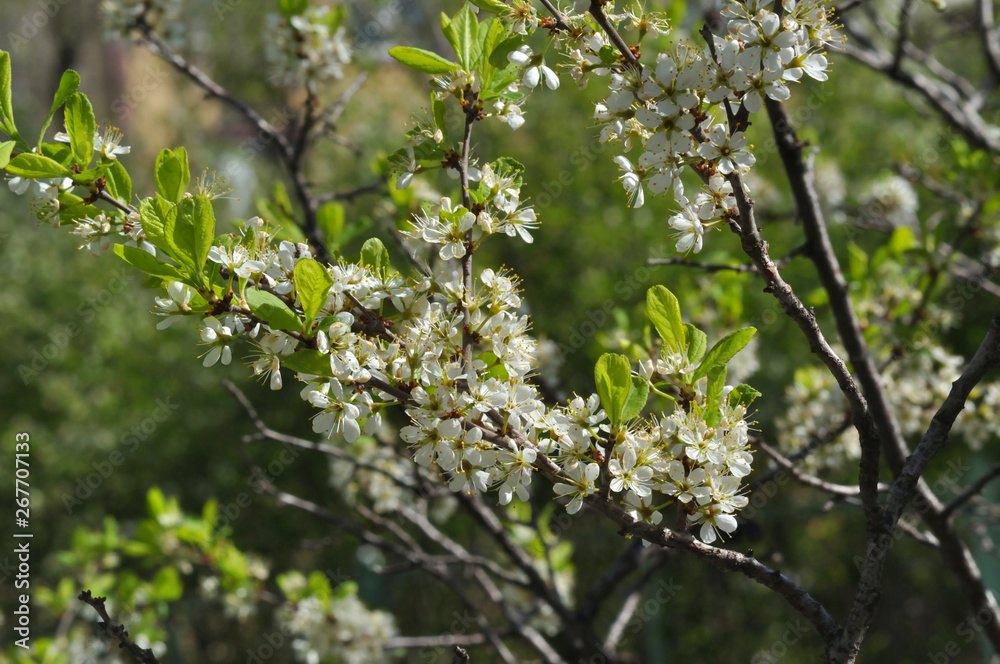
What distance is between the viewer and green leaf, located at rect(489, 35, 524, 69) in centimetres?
105

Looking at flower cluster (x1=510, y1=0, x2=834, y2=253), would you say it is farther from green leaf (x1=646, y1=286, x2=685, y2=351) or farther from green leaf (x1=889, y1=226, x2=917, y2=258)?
green leaf (x1=889, y1=226, x2=917, y2=258)

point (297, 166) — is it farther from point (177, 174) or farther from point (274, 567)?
point (274, 567)

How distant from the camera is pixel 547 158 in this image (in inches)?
244

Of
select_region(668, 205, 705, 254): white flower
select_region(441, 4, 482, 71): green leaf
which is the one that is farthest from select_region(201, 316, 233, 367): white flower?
select_region(668, 205, 705, 254): white flower

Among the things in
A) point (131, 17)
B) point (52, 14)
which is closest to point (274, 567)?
point (131, 17)

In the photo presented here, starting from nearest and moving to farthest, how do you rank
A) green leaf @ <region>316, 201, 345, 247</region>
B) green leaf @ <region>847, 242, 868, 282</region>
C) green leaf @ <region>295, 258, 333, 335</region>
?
green leaf @ <region>295, 258, 333, 335</region> → green leaf @ <region>316, 201, 345, 247</region> → green leaf @ <region>847, 242, 868, 282</region>

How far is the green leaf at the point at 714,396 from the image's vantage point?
1.01 metres

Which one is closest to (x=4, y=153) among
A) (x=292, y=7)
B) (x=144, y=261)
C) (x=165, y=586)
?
(x=144, y=261)

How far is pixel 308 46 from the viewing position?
2562 millimetres

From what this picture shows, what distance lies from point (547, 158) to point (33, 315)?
442 centimetres

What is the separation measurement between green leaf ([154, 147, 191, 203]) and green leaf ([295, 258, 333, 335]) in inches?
10.5

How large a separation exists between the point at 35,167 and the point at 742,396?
1085 mm

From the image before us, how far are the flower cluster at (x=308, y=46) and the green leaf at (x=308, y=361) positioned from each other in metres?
1.85

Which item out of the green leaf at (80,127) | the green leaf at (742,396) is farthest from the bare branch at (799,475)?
the green leaf at (80,127)
